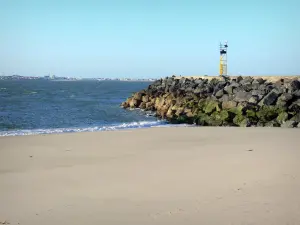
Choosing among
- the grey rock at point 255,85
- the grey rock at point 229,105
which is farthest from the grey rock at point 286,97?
the grey rock at point 255,85

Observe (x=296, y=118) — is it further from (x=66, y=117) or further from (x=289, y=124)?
(x=66, y=117)

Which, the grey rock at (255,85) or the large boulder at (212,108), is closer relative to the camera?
the large boulder at (212,108)

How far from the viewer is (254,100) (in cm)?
1784

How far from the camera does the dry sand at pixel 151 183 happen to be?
172 inches

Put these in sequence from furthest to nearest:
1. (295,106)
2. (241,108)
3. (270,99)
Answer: (270,99), (295,106), (241,108)

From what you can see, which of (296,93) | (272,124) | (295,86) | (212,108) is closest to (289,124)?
(272,124)

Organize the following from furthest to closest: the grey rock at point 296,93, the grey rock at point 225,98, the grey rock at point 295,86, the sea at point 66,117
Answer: the grey rock at point 225,98 → the grey rock at point 295,86 → the grey rock at point 296,93 → the sea at point 66,117

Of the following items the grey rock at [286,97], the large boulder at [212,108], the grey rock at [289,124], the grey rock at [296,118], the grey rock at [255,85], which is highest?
the grey rock at [255,85]

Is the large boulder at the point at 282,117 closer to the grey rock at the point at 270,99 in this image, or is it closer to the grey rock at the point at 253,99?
the grey rock at the point at 270,99

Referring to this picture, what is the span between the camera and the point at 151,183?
18.9ft

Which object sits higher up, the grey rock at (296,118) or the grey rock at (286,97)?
the grey rock at (286,97)

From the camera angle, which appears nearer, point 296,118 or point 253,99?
point 296,118

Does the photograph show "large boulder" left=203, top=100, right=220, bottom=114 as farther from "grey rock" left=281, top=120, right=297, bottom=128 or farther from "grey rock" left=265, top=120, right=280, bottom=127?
"grey rock" left=281, top=120, right=297, bottom=128

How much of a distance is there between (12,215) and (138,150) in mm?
4645
